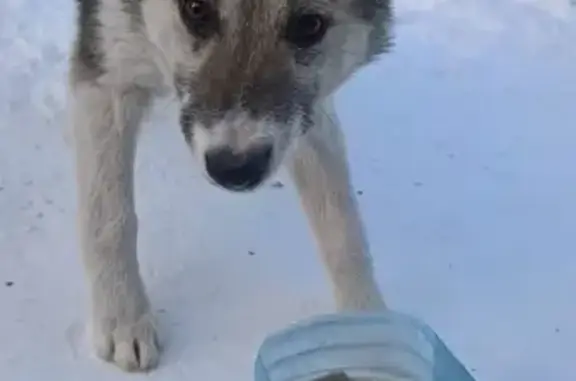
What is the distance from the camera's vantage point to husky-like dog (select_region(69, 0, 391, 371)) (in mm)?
1323

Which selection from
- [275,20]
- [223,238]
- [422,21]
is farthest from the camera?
[422,21]

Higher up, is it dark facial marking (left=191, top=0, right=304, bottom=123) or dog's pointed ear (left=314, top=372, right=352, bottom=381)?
dark facial marking (left=191, top=0, right=304, bottom=123)

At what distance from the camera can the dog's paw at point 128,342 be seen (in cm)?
159

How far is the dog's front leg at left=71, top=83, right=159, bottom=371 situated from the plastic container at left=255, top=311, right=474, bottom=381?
0.29 meters

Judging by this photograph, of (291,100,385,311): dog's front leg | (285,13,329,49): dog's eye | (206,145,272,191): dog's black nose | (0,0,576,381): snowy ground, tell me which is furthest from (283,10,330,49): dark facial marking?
(0,0,576,381): snowy ground

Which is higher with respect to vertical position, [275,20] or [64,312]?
[275,20]

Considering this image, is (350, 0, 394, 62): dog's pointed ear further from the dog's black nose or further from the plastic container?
the plastic container

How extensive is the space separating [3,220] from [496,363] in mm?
757

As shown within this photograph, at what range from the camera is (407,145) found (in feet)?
6.90

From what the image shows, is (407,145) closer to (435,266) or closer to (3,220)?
(435,266)

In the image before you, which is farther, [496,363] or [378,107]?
[378,107]

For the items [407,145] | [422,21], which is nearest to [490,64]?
[422,21]

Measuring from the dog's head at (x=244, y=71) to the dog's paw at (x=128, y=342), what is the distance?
34 centimetres

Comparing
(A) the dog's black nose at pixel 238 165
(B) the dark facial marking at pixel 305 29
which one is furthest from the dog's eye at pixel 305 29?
(A) the dog's black nose at pixel 238 165
